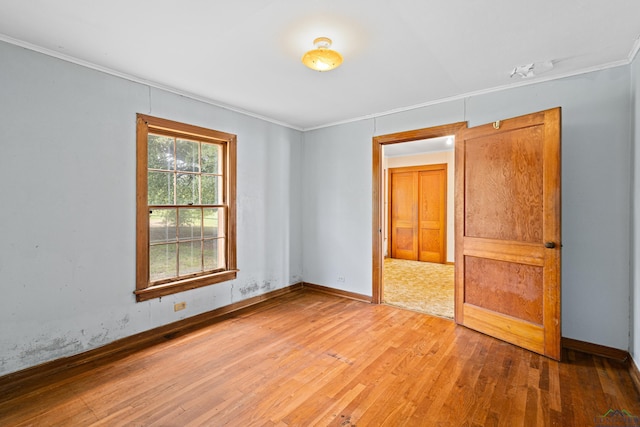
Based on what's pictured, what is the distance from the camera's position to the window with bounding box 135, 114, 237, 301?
3.05 meters

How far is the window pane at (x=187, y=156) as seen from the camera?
342cm

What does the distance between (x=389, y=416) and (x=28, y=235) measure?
2.99 meters

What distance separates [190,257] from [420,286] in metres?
3.58

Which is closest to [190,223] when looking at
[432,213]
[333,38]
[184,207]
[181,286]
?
[184,207]

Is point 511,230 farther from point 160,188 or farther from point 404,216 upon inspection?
point 404,216

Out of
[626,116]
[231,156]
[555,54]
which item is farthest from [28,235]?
[626,116]

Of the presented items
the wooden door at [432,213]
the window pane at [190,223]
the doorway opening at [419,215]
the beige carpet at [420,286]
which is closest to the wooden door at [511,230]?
the beige carpet at [420,286]

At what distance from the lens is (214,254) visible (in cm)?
379

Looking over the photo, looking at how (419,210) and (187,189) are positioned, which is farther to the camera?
(419,210)

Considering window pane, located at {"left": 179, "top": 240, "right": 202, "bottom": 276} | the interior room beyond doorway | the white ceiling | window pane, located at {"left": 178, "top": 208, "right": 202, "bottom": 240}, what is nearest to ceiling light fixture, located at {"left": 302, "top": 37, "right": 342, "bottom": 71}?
the white ceiling

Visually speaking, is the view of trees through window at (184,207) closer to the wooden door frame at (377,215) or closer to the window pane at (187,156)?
the window pane at (187,156)

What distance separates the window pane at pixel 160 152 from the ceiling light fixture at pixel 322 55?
1.88 m

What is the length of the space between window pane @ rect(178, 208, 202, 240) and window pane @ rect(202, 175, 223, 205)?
19 cm

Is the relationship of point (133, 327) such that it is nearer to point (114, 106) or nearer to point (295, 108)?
point (114, 106)
